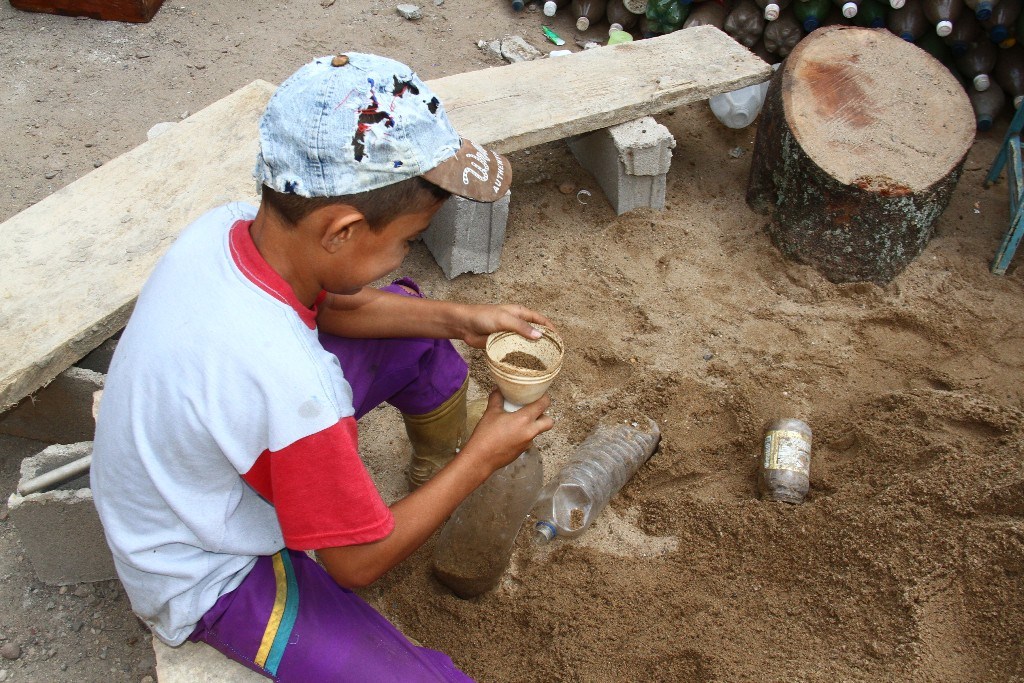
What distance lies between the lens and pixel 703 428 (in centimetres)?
314

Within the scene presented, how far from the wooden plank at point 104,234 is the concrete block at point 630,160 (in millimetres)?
1640

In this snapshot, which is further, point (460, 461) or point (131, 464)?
point (460, 461)

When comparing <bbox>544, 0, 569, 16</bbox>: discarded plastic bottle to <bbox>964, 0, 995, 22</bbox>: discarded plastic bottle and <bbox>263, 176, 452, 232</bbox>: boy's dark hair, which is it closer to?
<bbox>964, 0, 995, 22</bbox>: discarded plastic bottle

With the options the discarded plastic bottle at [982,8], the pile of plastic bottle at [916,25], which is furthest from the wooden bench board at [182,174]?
the discarded plastic bottle at [982,8]

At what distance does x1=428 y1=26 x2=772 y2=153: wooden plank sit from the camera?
144 inches

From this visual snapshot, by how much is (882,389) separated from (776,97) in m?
1.45

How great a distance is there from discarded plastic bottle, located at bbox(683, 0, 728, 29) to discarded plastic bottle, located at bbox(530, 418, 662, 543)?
3290mm

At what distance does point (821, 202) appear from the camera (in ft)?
11.9

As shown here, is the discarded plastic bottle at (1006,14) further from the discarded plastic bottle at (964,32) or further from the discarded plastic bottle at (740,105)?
the discarded plastic bottle at (740,105)

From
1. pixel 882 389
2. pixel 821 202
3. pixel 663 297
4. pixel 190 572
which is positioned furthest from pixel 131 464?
pixel 821 202

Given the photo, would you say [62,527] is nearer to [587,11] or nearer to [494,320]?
[494,320]

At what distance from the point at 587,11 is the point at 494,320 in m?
3.91

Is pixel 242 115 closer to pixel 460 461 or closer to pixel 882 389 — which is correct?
pixel 460 461

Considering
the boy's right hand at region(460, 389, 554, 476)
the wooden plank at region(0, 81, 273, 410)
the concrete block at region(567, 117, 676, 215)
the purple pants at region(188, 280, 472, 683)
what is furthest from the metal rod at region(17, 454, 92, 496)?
the concrete block at region(567, 117, 676, 215)
